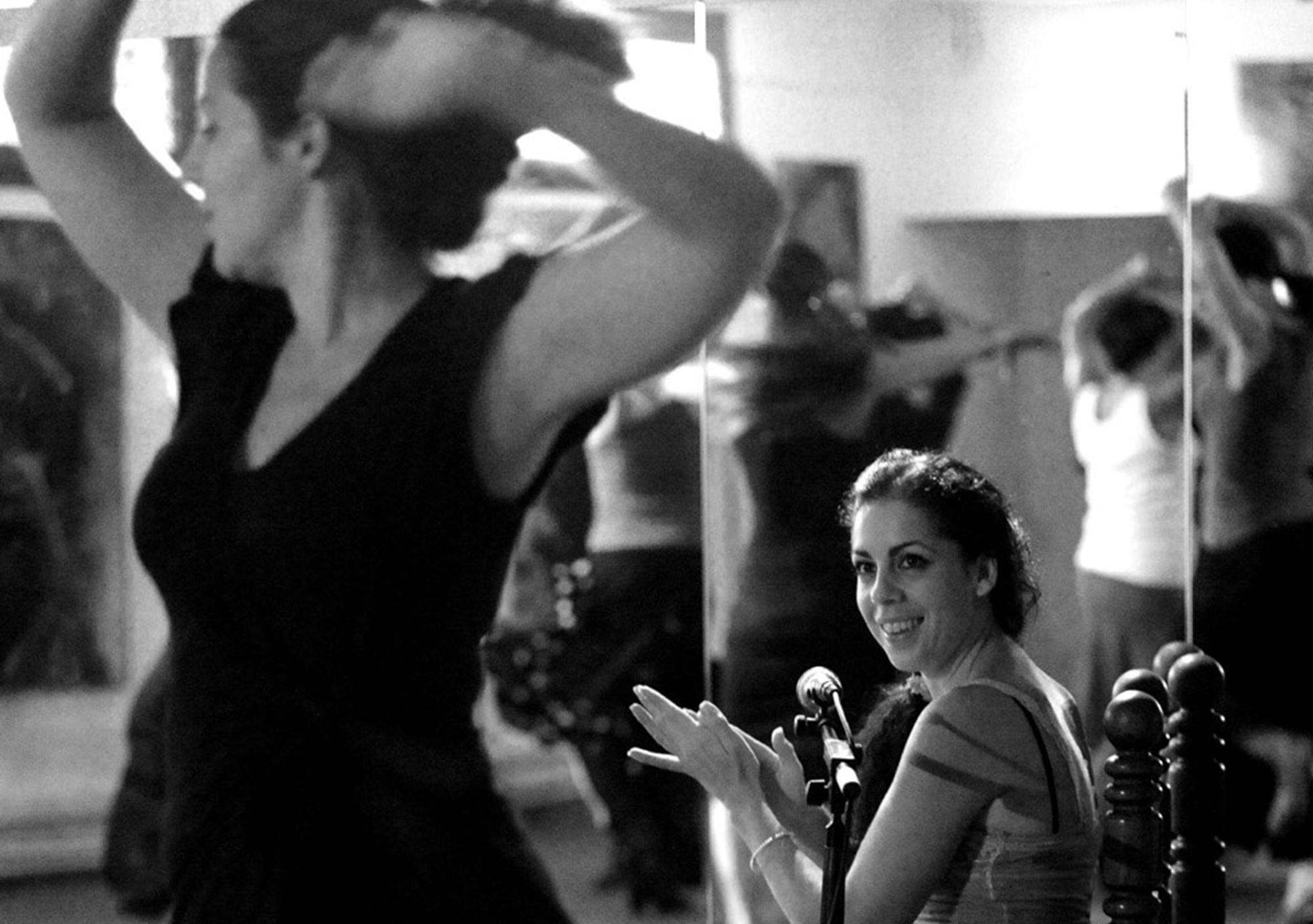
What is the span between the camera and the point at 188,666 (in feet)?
10.7

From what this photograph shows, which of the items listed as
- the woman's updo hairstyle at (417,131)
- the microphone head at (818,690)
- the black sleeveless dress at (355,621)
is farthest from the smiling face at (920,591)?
the woman's updo hairstyle at (417,131)

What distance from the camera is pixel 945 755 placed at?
1901 mm

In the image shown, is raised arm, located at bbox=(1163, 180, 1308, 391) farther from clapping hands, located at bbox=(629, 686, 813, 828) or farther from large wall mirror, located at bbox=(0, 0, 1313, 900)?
clapping hands, located at bbox=(629, 686, 813, 828)

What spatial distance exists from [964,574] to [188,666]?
5.43 ft

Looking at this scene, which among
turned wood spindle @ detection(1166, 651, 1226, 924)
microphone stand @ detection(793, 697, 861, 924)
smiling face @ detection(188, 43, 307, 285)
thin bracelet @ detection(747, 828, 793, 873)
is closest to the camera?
microphone stand @ detection(793, 697, 861, 924)

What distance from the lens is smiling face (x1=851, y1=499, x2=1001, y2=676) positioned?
2.05 meters

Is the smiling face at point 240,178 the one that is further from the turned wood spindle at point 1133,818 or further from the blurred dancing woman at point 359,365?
the turned wood spindle at point 1133,818

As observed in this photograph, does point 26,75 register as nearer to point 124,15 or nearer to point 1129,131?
point 124,15

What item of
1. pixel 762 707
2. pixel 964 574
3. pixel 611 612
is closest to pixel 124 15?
pixel 611 612

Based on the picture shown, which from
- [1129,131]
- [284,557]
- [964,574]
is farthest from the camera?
[284,557]

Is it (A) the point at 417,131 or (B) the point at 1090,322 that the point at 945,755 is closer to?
(B) the point at 1090,322

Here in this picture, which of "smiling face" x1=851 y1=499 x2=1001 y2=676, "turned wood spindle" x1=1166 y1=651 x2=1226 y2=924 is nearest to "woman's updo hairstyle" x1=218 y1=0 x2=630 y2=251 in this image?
"smiling face" x1=851 y1=499 x2=1001 y2=676

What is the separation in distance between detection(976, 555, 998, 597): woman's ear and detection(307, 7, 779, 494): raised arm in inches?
39.6

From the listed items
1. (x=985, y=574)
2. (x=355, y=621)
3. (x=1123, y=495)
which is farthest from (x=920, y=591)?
(x=355, y=621)
